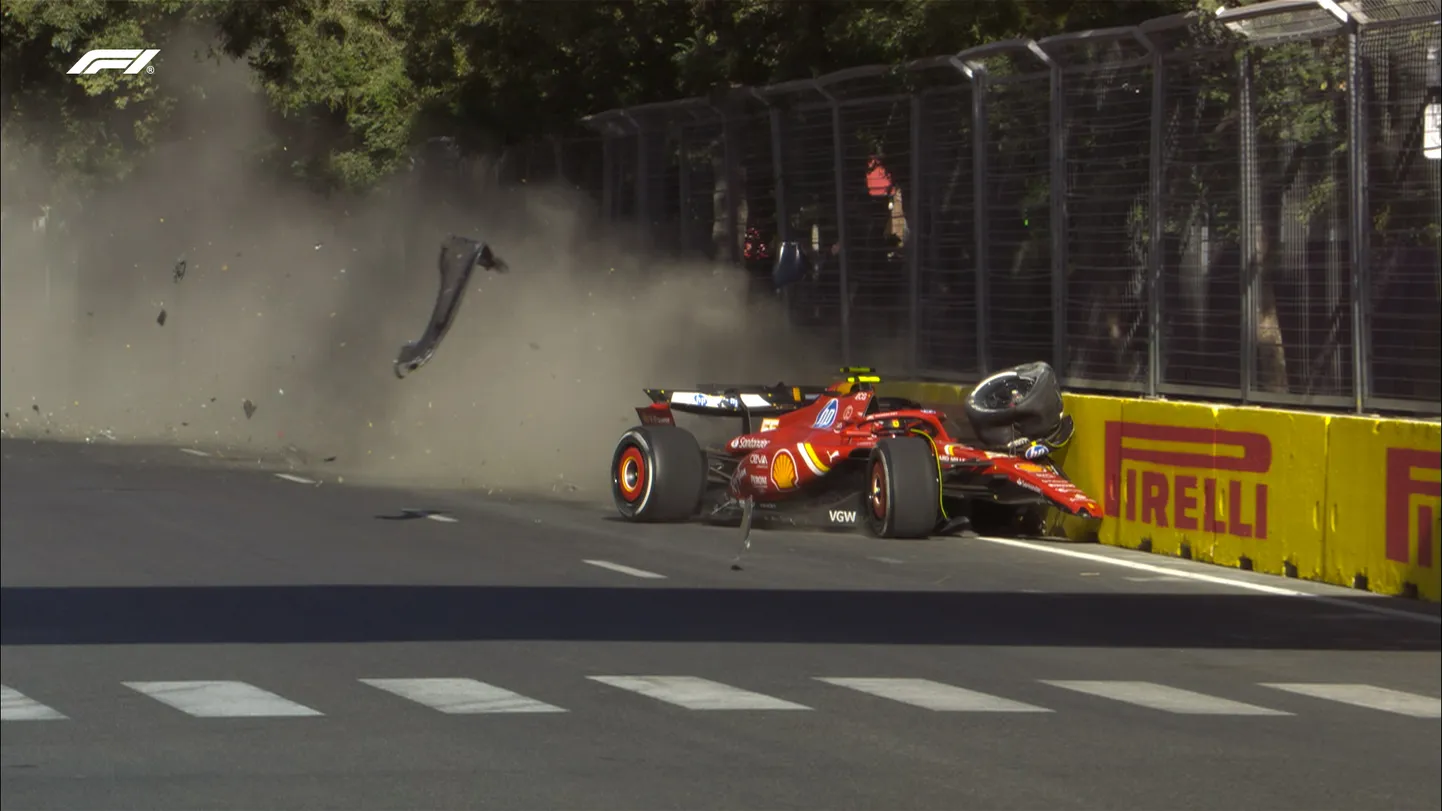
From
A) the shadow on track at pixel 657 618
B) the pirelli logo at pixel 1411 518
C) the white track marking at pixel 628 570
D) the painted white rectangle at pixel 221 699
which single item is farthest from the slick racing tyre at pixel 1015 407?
the white track marking at pixel 628 570

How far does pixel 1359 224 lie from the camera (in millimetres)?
1328

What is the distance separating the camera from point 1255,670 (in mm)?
11750

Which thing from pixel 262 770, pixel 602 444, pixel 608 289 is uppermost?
pixel 608 289

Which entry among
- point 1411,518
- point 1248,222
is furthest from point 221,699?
point 1248,222

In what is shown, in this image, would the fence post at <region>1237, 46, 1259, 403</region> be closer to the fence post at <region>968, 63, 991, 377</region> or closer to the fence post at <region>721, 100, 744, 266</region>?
the fence post at <region>968, 63, 991, 377</region>

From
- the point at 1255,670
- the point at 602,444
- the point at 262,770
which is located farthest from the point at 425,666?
the point at 602,444

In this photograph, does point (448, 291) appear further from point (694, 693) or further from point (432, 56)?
point (694, 693)

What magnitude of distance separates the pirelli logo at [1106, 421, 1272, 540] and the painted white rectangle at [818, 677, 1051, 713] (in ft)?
29.2

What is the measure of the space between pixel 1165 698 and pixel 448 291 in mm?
10122

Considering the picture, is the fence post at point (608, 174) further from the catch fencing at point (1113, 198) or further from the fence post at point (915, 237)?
the fence post at point (915, 237)

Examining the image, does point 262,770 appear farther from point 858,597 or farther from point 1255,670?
point 1255,670

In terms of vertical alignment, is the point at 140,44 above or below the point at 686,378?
above

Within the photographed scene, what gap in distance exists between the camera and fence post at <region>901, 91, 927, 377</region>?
161 cm

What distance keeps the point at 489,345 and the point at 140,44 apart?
1.28 ft
